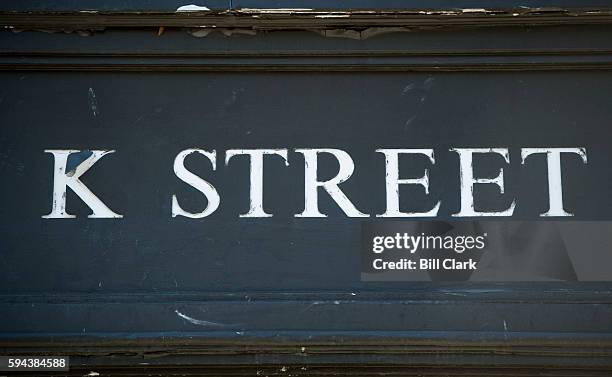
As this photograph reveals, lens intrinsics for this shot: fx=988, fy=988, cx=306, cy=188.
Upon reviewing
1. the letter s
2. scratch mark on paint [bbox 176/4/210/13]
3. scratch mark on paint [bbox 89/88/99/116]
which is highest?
scratch mark on paint [bbox 176/4/210/13]

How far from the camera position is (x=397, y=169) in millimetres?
4184

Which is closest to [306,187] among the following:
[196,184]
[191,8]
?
[196,184]

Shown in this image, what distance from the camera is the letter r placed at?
13.7 feet

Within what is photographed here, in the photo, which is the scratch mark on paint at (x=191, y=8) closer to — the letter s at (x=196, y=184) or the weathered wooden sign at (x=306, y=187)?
the weathered wooden sign at (x=306, y=187)

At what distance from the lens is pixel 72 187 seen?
419 centimetres

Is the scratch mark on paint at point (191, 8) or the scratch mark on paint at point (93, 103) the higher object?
the scratch mark on paint at point (191, 8)

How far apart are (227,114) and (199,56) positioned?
28 cm

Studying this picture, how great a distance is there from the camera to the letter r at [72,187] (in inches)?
164

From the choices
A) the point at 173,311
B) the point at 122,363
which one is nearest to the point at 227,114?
the point at 173,311

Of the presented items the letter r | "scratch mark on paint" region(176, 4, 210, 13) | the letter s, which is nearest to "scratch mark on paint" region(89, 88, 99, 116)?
the letter r

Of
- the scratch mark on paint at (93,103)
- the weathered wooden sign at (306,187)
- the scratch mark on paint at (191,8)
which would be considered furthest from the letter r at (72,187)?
the scratch mark on paint at (191,8)

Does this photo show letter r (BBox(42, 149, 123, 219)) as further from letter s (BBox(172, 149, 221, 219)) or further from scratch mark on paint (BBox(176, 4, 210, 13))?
scratch mark on paint (BBox(176, 4, 210, 13))

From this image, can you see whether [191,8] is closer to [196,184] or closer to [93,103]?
[93,103]

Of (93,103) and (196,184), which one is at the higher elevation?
(93,103)
